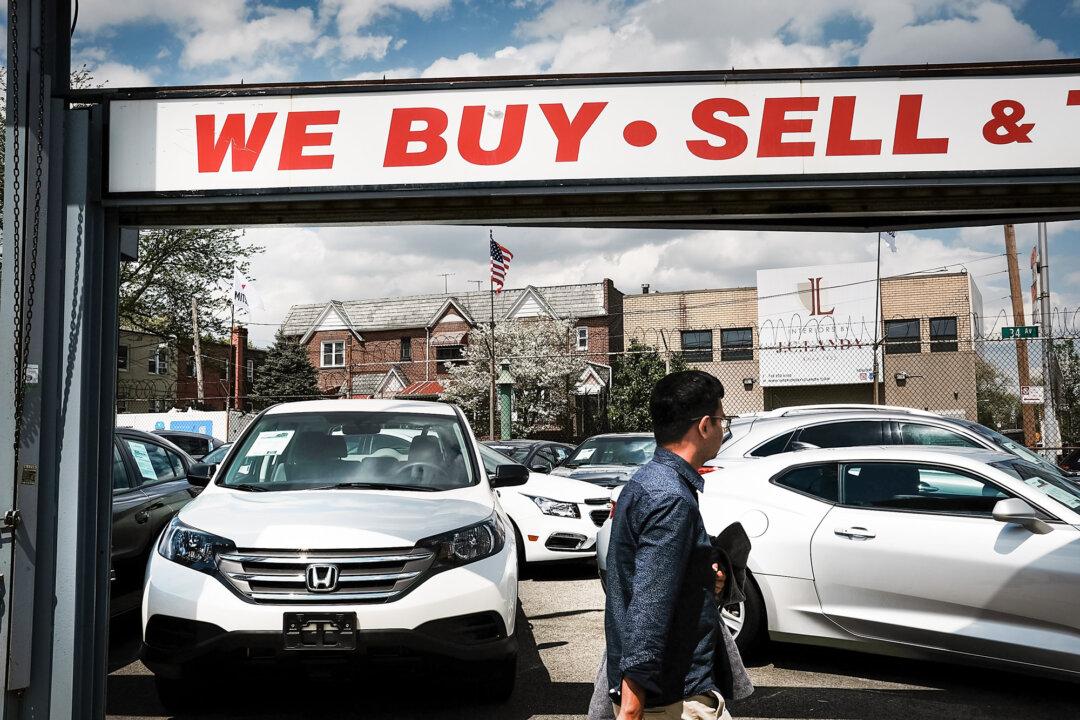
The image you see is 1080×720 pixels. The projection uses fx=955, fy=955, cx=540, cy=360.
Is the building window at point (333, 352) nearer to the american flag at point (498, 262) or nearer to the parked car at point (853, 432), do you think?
the american flag at point (498, 262)

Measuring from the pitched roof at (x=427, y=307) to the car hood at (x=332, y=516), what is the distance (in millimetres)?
43065

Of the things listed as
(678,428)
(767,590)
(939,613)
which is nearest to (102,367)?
(678,428)

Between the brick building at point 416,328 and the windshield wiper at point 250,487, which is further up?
the brick building at point 416,328

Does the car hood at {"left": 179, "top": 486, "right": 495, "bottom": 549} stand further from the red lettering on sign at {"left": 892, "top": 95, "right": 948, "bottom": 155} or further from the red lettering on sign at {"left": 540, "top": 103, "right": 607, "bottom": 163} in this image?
the red lettering on sign at {"left": 892, "top": 95, "right": 948, "bottom": 155}

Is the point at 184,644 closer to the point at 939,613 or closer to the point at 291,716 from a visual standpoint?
the point at 291,716

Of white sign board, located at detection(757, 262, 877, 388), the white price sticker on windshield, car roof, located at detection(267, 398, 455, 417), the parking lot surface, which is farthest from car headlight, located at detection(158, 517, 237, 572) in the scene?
white sign board, located at detection(757, 262, 877, 388)

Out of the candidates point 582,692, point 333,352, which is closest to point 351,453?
point 582,692

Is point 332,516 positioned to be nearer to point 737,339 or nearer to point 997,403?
point 997,403

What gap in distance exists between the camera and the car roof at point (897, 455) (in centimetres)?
589

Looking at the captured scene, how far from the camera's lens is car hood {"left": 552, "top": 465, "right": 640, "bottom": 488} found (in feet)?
36.6

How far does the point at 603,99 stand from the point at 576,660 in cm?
369

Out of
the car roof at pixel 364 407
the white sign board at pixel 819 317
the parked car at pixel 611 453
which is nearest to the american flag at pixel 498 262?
the white sign board at pixel 819 317

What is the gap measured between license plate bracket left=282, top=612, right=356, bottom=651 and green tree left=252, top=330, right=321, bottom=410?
1740 inches

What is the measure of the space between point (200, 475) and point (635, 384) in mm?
33937
